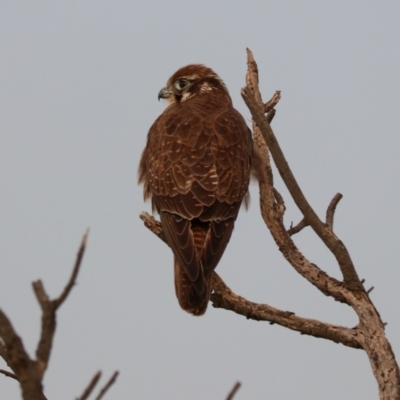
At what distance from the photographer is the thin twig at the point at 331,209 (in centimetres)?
442

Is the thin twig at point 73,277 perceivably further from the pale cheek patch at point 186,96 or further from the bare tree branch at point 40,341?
the pale cheek patch at point 186,96

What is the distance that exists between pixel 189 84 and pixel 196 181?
1.84 metres

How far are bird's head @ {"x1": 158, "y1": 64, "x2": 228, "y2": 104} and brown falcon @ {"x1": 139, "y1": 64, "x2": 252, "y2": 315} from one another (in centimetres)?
48

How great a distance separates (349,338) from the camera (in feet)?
13.8

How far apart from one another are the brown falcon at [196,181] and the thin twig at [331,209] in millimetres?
805

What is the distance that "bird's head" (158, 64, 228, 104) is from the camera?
23.2 feet

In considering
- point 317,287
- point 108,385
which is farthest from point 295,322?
point 108,385

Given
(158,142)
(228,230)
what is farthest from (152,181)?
(228,230)

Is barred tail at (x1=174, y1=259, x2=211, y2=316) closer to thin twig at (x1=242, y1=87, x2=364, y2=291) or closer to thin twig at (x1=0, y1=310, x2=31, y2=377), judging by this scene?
thin twig at (x1=242, y1=87, x2=364, y2=291)

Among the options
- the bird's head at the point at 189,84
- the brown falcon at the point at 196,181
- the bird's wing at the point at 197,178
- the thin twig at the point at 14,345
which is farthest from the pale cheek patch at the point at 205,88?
the thin twig at the point at 14,345

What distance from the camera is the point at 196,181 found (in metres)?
5.47

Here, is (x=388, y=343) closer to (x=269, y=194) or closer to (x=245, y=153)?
(x=269, y=194)

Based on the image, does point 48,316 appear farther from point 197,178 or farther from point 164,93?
point 164,93

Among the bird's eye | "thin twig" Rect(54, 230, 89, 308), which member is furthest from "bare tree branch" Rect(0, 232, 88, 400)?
the bird's eye
